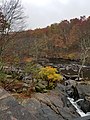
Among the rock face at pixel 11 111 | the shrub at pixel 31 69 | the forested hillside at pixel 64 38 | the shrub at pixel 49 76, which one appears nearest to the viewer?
the rock face at pixel 11 111

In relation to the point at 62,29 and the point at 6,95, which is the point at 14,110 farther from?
the point at 62,29

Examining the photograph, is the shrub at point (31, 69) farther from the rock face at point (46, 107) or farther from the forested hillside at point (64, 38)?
the forested hillside at point (64, 38)

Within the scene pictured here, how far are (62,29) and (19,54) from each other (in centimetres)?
6856

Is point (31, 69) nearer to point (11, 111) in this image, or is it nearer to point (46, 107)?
point (46, 107)

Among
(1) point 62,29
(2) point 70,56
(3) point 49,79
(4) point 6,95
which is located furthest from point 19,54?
(1) point 62,29

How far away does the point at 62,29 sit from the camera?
93562 millimetres

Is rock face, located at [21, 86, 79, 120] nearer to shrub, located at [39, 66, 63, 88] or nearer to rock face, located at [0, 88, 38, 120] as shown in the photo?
shrub, located at [39, 66, 63, 88]

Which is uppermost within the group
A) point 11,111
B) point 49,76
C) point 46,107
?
point 11,111

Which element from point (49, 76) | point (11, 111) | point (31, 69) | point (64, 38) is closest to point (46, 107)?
point (49, 76)

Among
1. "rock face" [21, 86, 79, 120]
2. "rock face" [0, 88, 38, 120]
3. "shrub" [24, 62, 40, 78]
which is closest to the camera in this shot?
"rock face" [0, 88, 38, 120]

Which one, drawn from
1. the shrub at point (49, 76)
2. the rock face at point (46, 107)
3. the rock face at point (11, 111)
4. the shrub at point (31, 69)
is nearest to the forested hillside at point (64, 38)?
the shrub at point (31, 69)

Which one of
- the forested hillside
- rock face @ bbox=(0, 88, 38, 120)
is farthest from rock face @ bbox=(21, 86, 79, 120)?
the forested hillside

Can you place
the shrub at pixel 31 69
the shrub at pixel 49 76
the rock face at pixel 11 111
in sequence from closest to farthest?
1. the rock face at pixel 11 111
2. the shrub at pixel 49 76
3. the shrub at pixel 31 69

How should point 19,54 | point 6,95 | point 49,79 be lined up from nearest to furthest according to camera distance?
1. point 6,95
2. point 49,79
3. point 19,54
